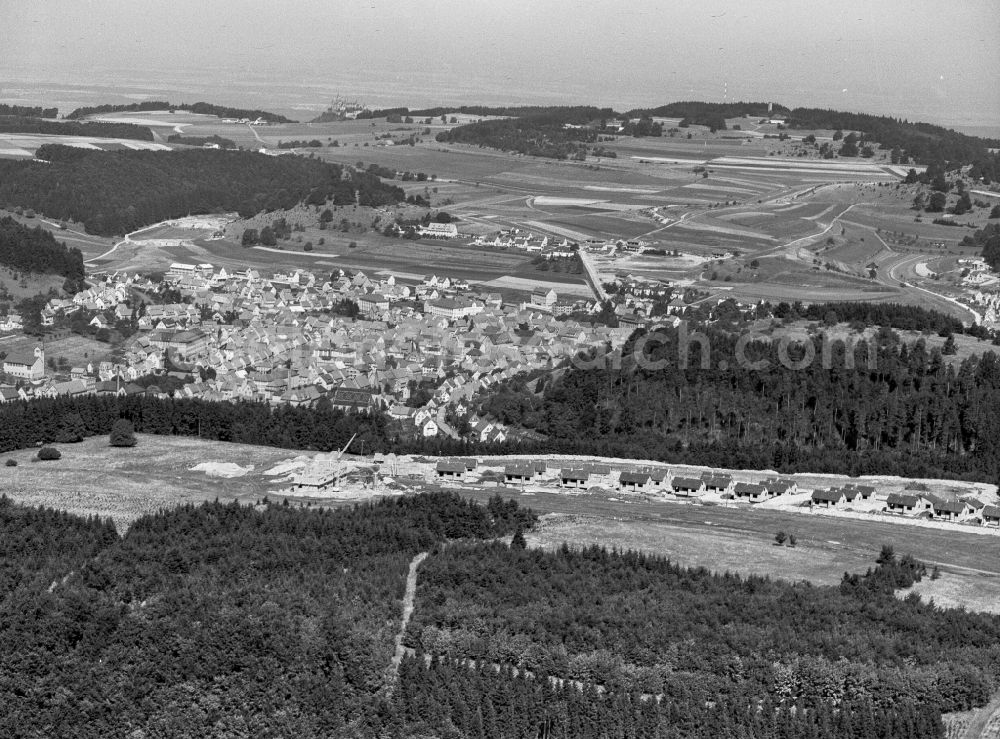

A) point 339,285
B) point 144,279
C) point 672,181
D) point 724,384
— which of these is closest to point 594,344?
point 724,384

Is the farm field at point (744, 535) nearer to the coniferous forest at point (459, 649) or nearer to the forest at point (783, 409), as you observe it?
the coniferous forest at point (459, 649)

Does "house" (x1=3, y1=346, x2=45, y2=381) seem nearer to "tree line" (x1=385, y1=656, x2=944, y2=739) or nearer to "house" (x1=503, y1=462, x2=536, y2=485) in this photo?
"house" (x1=503, y1=462, x2=536, y2=485)

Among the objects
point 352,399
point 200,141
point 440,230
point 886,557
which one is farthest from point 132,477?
point 200,141

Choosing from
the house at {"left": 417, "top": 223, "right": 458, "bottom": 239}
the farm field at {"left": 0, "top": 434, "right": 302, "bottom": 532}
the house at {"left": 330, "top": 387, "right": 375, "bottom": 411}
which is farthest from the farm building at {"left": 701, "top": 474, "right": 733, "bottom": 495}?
the house at {"left": 417, "top": 223, "right": 458, "bottom": 239}

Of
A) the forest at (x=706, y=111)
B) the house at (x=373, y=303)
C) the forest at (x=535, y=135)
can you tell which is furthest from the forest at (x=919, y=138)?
the house at (x=373, y=303)

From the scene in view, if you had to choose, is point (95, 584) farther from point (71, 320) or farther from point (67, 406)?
point (71, 320)

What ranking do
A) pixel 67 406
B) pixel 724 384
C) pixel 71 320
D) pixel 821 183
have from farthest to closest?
pixel 821 183, pixel 71 320, pixel 724 384, pixel 67 406
